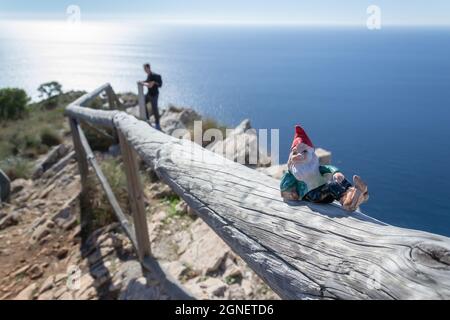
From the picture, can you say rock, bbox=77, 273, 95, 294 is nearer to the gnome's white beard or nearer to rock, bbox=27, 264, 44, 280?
rock, bbox=27, 264, 44, 280

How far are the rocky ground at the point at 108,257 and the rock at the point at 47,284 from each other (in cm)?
1

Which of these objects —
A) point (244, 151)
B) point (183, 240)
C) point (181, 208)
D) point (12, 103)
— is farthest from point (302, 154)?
point (12, 103)

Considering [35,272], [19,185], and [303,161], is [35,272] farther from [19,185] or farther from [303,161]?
[303,161]

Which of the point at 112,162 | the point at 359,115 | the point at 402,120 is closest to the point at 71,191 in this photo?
the point at 112,162

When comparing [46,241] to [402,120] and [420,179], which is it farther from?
[402,120]

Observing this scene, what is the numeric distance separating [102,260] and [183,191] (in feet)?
9.94

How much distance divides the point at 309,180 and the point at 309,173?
25 mm

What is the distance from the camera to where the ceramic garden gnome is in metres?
1.19

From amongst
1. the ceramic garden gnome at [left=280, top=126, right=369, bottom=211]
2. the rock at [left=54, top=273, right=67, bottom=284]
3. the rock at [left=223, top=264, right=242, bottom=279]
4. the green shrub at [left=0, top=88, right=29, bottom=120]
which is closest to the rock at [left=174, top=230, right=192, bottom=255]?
the rock at [left=223, top=264, right=242, bottom=279]

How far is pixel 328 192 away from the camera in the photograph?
121 centimetres

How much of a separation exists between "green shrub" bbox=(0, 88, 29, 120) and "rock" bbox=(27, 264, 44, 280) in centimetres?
1538

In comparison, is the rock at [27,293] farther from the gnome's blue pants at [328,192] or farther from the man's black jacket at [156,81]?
the man's black jacket at [156,81]

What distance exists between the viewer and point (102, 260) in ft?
14.5

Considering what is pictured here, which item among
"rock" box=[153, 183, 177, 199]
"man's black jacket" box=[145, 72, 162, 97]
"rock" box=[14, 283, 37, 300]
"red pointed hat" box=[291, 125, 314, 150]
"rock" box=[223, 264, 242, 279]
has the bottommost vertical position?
"rock" box=[14, 283, 37, 300]
